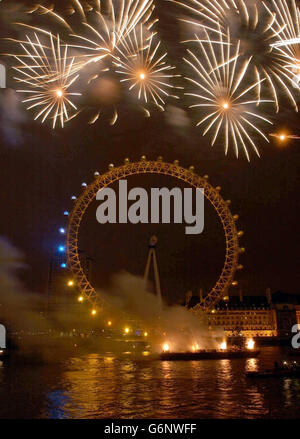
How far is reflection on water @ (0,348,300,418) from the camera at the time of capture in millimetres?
→ 19562

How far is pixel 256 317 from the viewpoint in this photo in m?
106

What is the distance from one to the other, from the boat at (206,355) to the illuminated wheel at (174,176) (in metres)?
4.64

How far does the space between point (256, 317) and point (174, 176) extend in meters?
71.8

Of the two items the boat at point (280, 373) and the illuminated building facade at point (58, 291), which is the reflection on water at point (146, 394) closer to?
the boat at point (280, 373)

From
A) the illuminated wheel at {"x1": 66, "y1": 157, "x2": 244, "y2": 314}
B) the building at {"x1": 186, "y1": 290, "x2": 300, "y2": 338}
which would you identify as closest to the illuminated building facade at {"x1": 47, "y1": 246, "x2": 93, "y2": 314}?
the building at {"x1": 186, "y1": 290, "x2": 300, "y2": 338}

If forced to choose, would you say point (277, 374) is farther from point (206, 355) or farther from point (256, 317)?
point (256, 317)

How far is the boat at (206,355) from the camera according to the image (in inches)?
1694

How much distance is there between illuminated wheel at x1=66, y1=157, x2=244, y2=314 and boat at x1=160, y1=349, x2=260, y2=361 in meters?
4.64

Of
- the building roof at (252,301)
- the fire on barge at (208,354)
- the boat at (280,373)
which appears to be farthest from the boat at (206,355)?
the building roof at (252,301)

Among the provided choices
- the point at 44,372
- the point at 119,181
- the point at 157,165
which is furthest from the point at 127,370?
the point at 157,165

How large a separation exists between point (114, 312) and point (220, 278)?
10.2 metres
